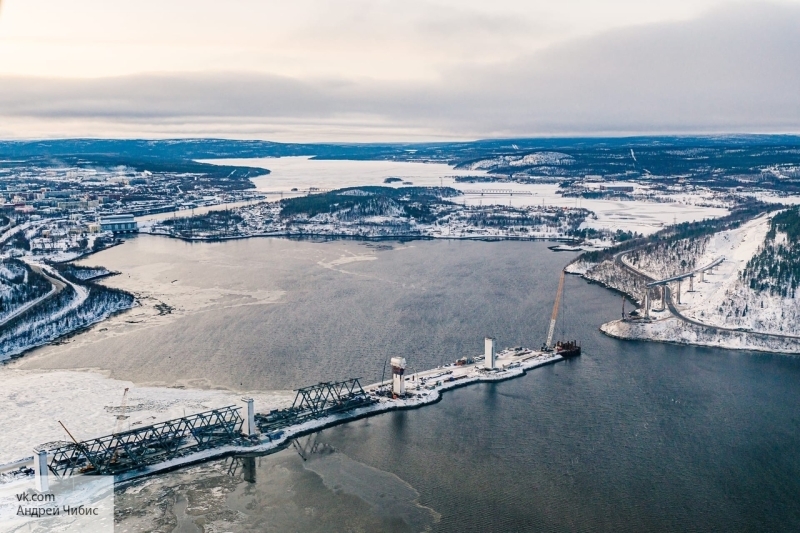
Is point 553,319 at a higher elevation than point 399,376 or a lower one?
lower

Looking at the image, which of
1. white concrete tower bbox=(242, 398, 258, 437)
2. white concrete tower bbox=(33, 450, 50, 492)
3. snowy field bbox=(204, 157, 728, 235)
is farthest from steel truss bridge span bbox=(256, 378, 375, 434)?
snowy field bbox=(204, 157, 728, 235)

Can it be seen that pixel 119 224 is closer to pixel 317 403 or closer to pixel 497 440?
pixel 317 403

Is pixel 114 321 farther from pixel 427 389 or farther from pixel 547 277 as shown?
pixel 547 277

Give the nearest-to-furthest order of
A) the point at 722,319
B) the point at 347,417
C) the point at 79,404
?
1. the point at 347,417
2. the point at 79,404
3. the point at 722,319

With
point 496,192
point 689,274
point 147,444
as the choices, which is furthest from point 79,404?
point 496,192

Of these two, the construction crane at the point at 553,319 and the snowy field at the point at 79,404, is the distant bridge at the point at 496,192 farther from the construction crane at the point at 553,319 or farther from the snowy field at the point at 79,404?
the snowy field at the point at 79,404

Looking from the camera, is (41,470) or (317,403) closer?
(41,470)

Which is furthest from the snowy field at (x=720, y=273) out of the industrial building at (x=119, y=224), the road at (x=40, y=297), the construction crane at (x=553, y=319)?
the industrial building at (x=119, y=224)
